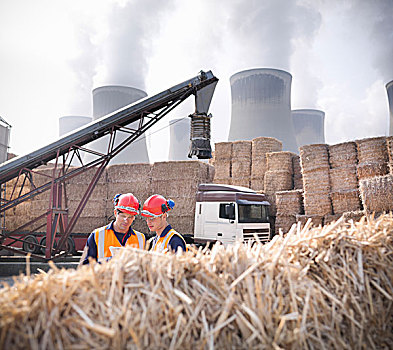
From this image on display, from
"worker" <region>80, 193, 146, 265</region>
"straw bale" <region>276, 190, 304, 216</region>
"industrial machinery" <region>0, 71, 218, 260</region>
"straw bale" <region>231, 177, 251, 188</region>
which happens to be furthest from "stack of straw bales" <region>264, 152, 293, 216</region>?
"worker" <region>80, 193, 146, 265</region>

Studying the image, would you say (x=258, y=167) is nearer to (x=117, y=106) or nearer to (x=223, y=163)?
(x=223, y=163)

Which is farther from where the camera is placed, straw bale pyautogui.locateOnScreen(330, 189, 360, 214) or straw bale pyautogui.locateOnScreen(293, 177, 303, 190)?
straw bale pyautogui.locateOnScreen(293, 177, 303, 190)

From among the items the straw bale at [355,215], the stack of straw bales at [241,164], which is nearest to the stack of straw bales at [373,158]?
the straw bale at [355,215]

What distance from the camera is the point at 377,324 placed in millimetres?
1810

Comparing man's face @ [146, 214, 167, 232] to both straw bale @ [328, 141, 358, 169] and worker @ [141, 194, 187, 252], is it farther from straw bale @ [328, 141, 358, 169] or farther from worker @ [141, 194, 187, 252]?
straw bale @ [328, 141, 358, 169]

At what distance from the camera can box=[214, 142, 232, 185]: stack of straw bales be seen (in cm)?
1469

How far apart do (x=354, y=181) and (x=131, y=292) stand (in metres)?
10.9

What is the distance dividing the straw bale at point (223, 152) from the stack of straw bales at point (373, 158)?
5.70 meters

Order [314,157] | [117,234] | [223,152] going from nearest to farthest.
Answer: [117,234] → [314,157] → [223,152]

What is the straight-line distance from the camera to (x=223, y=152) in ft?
49.0

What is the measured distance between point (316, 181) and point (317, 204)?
808 mm

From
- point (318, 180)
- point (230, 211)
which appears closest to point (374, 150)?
point (318, 180)

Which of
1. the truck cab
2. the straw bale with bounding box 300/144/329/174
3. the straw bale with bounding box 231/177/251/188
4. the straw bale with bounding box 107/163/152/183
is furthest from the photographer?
the straw bale with bounding box 231/177/251/188

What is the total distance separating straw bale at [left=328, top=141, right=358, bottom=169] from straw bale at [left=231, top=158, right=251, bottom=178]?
153 inches
